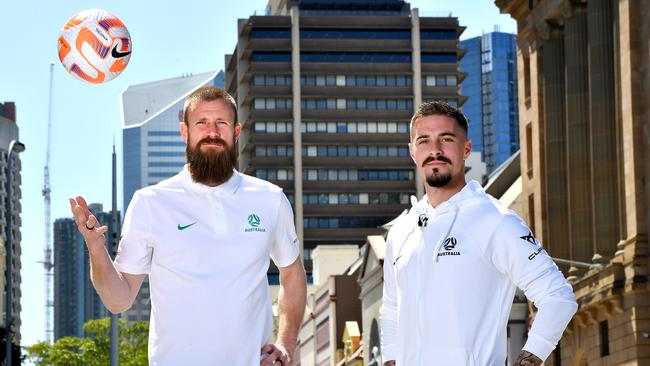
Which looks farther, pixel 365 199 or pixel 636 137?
pixel 365 199

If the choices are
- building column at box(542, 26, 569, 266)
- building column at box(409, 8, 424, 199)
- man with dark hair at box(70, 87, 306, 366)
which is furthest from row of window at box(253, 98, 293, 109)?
man with dark hair at box(70, 87, 306, 366)

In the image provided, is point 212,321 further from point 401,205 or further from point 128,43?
point 401,205

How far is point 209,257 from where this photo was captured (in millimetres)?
8328

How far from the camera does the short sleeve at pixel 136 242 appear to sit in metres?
8.38

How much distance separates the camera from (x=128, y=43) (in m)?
12.4

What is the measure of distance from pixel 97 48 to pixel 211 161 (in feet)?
12.5

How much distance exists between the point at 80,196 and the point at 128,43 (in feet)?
14.9

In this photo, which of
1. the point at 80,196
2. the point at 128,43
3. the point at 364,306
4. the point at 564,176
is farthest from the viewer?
the point at 364,306

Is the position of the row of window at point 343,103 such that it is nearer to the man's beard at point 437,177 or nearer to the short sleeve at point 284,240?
the man's beard at point 437,177

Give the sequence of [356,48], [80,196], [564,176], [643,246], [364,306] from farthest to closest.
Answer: [356,48]
[364,306]
[564,176]
[643,246]
[80,196]

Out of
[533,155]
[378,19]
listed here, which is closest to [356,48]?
[378,19]

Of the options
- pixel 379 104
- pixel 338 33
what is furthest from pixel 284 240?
pixel 379 104

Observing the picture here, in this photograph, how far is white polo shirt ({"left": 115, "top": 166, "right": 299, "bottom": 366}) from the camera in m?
8.20

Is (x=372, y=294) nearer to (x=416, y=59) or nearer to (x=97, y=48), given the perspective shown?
(x=97, y=48)
